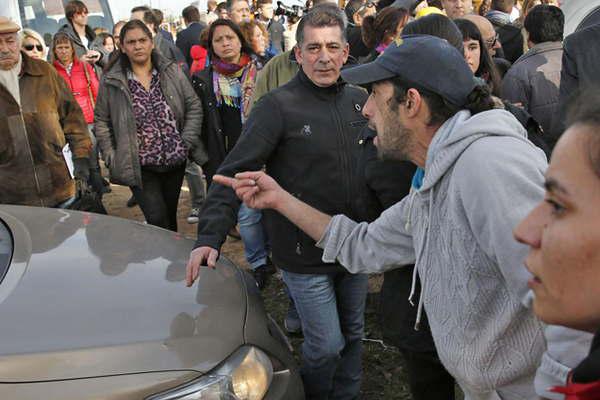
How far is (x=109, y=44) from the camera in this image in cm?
761

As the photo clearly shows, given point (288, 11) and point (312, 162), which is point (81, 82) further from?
point (312, 162)

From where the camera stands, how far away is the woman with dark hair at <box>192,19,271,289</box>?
468 centimetres

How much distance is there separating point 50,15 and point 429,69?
8572 millimetres

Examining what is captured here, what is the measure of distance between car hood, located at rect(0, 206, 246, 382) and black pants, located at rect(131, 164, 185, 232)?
174 cm

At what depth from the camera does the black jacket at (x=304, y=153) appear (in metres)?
2.63

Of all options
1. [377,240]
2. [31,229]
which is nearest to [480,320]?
[377,240]

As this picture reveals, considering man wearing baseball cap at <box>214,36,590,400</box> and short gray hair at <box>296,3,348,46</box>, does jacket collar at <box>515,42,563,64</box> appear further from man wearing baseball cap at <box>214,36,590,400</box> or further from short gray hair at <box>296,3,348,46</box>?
man wearing baseball cap at <box>214,36,590,400</box>

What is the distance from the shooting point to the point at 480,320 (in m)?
1.57

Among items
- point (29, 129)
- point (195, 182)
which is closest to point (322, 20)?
point (29, 129)

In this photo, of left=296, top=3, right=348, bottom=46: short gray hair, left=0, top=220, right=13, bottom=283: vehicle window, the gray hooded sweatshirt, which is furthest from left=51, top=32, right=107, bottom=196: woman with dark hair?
the gray hooded sweatshirt

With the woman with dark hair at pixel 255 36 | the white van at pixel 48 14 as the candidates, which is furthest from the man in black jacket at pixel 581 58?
the white van at pixel 48 14

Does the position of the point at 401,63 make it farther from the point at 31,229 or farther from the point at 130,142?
the point at 130,142

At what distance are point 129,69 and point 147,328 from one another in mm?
2937

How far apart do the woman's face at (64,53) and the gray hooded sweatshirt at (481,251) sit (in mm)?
5771
